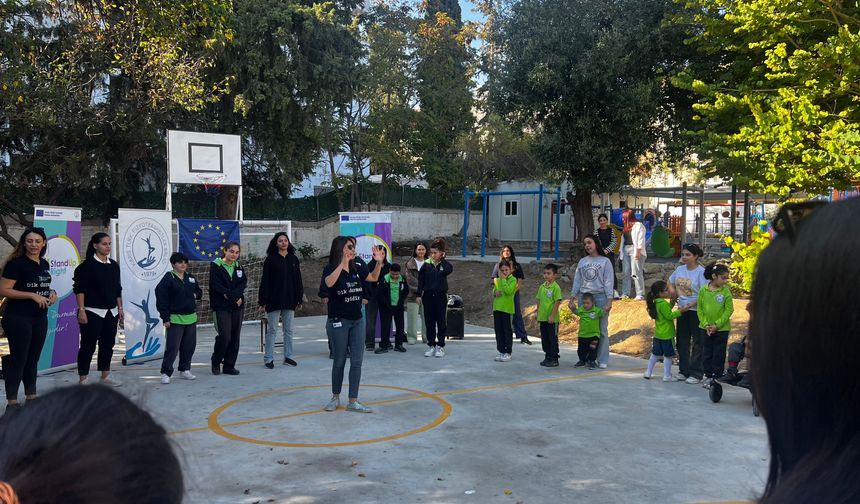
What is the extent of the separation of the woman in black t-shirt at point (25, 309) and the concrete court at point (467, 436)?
4.33 feet

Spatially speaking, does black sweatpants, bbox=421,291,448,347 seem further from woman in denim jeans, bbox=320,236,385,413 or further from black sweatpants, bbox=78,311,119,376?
black sweatpants, bbox=78,311,119,376

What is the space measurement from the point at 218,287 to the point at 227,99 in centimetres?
1126

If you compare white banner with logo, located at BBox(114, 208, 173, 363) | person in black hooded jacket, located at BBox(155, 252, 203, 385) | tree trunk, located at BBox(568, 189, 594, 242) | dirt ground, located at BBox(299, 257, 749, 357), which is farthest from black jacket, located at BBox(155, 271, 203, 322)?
tree trunk, located at BBox(568, 189, 594, 242)

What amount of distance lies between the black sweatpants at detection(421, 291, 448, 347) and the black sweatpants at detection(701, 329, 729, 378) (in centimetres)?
379

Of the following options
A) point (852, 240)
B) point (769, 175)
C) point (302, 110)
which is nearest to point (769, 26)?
point (769, 175)

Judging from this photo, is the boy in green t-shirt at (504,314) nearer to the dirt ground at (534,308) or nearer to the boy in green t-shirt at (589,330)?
the boy in green t-shirt at (589,330)

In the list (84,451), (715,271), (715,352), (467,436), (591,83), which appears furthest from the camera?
(591,83)

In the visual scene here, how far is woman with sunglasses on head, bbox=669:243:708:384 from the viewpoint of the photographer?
7.46 metres

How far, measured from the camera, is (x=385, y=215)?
1114 cm

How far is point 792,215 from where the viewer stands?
2.75 ft

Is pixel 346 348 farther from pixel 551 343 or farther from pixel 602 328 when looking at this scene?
pixel 602 328

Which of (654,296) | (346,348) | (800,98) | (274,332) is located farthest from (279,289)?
(800,98)

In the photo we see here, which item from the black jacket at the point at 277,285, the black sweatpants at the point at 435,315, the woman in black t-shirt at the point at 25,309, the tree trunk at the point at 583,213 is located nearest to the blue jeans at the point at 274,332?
the black jacket at the point at 277,285

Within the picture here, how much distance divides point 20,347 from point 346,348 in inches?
127
